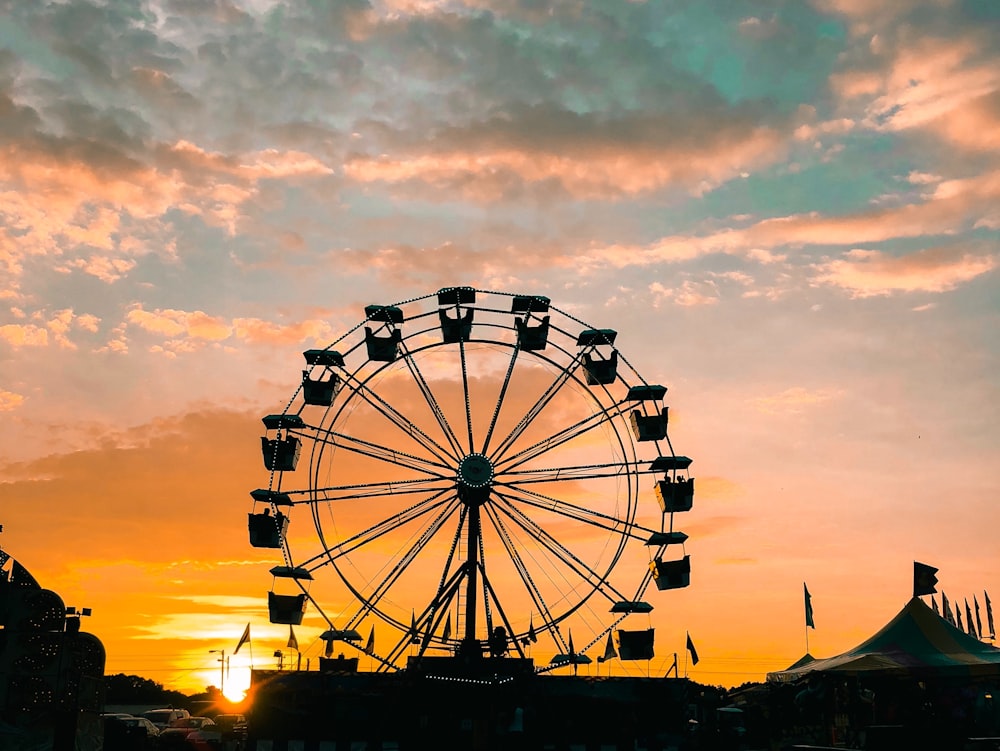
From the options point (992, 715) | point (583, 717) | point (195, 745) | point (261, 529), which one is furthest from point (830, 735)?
point (195, 745)

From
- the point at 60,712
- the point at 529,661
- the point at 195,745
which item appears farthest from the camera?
the point at 195,745

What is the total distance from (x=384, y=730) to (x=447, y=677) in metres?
3.23

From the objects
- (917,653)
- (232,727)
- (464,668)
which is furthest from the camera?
(232,727)

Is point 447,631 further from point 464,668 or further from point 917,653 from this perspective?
point 917,653

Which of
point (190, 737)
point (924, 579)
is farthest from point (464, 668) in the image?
point (924, 579)

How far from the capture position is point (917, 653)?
50875 mm

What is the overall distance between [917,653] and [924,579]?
345 inches

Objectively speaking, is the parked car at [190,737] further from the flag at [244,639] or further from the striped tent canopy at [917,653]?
the striped tent canopy at [917,653]

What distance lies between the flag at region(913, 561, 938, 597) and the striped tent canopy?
3.56 metres

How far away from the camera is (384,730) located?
41500 millimetres

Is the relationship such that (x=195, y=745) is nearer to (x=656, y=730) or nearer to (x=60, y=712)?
(x=60, y=712)

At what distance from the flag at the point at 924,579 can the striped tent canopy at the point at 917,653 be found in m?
3.56

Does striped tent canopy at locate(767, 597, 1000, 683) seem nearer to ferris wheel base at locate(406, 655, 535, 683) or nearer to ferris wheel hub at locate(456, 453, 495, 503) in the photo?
ferris wheel base at locate(406, 655, 535, 683)

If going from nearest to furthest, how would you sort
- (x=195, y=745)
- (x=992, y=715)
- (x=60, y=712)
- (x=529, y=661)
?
(x=60, y=712) → (x=529, y=661) → (x=992, y=715) → (x=195, y=745)
